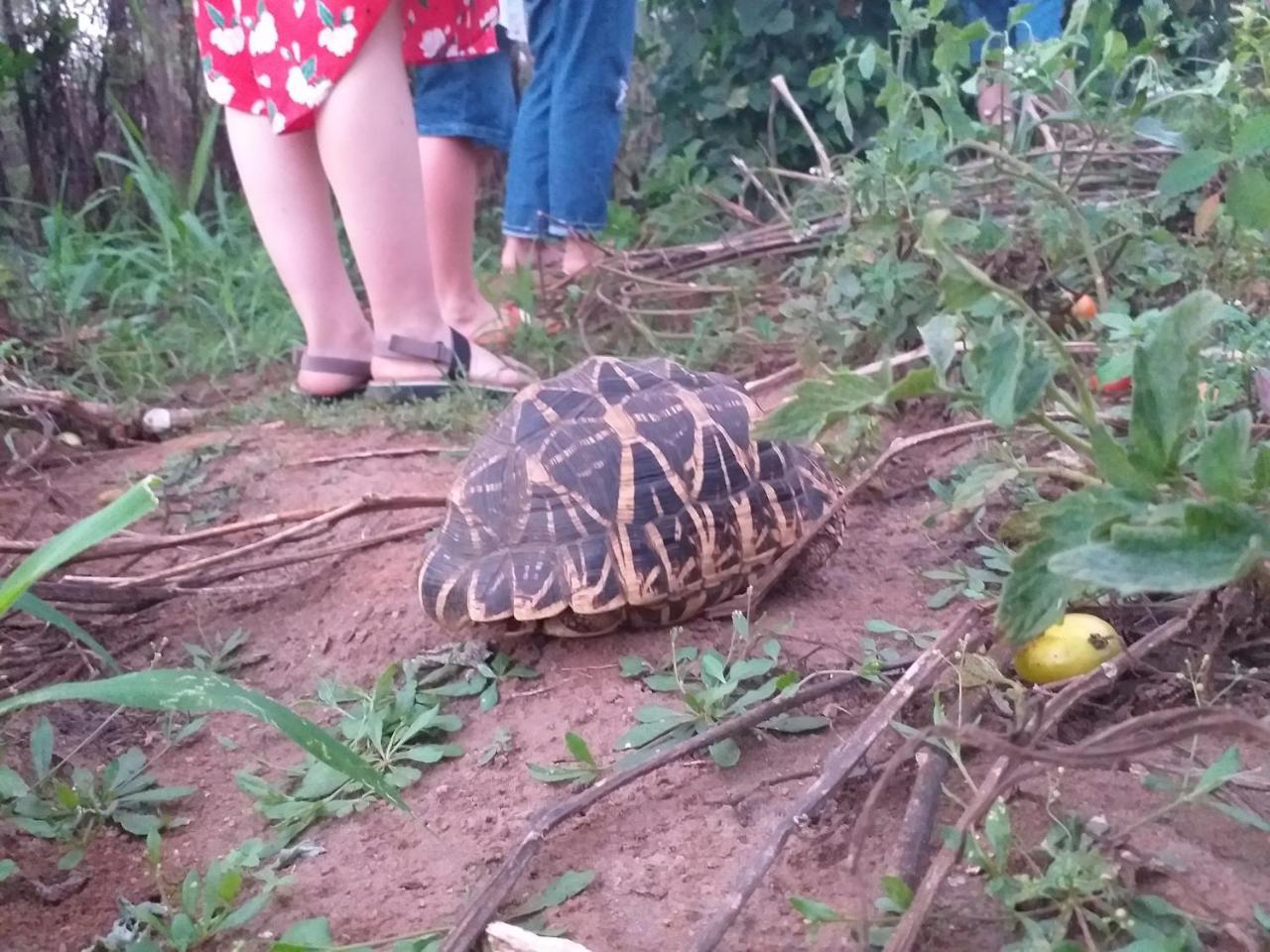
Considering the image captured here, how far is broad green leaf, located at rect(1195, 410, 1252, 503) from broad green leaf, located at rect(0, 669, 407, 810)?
2.47 ft

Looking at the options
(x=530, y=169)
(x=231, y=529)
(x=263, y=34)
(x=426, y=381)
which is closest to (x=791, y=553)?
(x=231, y=529)

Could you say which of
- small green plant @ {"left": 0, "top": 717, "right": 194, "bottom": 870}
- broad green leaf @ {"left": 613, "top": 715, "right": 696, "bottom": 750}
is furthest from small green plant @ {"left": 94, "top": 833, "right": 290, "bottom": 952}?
broad green leaf @ {"left": 613, "top": 715, "right": 696, "bottom": 750}

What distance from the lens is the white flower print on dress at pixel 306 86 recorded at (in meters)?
2.19

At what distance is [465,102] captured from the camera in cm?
280

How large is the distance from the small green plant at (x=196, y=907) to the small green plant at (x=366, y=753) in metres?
0.07

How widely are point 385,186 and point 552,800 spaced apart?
1.52 m

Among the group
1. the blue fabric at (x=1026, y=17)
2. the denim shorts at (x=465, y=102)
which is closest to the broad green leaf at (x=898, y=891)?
the denim shorts at (x=465, y=102)

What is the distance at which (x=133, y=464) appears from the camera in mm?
2459

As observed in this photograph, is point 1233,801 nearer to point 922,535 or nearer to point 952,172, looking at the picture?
point 922,535

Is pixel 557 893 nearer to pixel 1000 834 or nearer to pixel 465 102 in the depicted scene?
pixel 1000 834

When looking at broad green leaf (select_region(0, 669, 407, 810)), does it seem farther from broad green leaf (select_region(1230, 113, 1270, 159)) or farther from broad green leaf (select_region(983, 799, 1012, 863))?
broad green leaf (select_region(1230, 113, 1270, 159))

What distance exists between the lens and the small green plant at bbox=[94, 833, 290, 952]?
3.52 feet

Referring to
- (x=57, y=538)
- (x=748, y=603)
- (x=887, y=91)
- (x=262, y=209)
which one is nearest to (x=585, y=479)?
(x=748, y=603)

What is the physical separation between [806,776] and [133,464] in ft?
6.13
